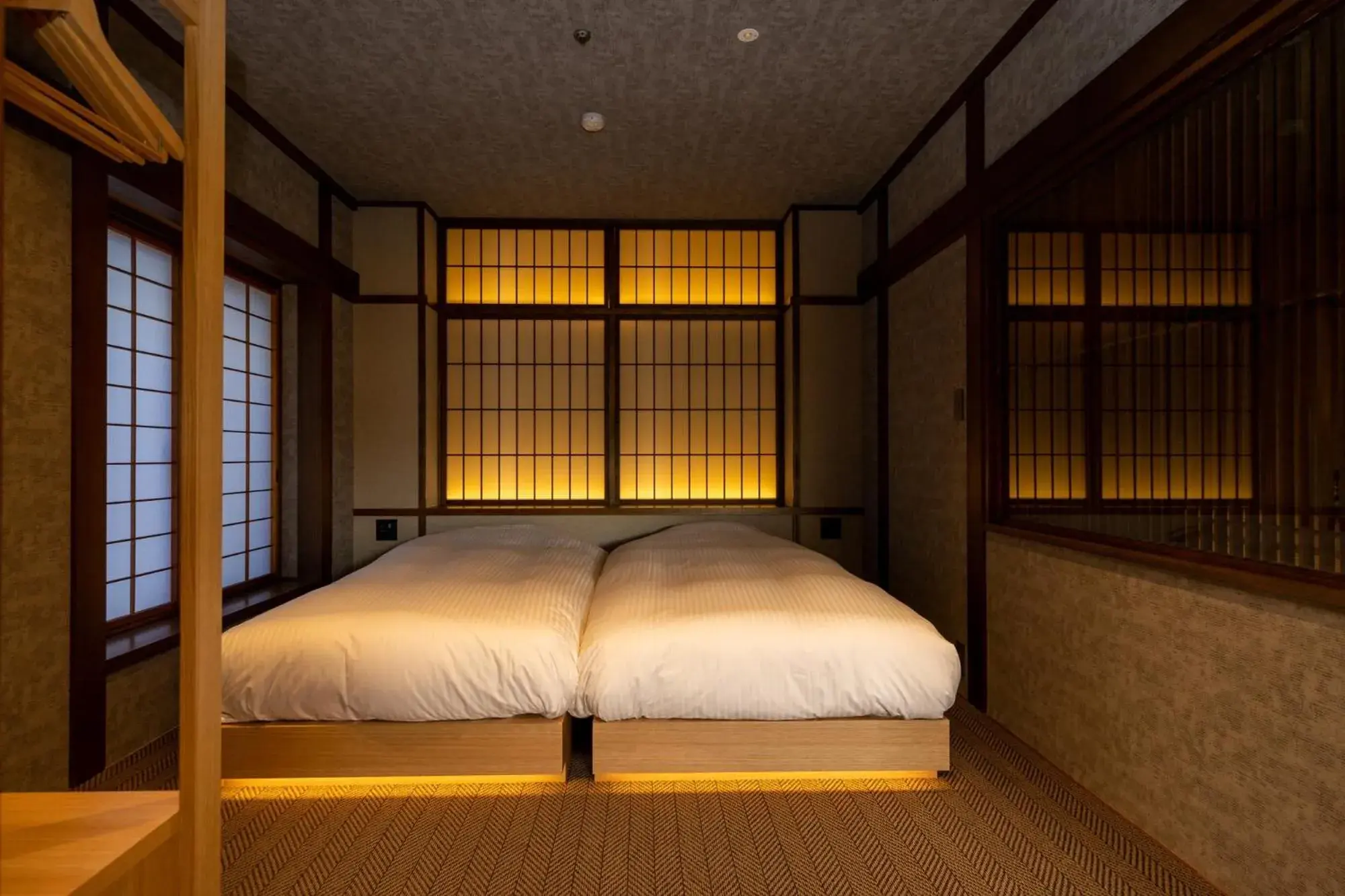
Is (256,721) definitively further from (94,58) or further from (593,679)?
(94,58)

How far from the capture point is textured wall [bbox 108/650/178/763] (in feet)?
7.84

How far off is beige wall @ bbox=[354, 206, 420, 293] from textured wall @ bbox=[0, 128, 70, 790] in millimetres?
2166

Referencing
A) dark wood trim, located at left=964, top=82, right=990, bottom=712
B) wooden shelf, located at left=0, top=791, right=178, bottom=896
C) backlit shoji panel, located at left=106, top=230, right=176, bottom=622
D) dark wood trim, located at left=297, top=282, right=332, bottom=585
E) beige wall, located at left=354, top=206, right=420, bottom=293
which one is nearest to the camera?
wooden shelf, located at left=0, top=791, right=178, bottom=896

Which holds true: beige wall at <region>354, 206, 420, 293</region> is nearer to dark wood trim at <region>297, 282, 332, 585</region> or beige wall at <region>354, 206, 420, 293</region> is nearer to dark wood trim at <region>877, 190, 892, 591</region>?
dark wood trim at <region>297, 282, 332, 585</region>

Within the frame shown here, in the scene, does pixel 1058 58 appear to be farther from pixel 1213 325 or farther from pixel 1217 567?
pixel 1217 567

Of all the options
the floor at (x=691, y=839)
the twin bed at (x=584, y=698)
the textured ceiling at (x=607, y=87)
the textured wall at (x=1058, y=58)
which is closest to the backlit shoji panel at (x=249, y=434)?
the textured ceiling at (x=607, y=87)

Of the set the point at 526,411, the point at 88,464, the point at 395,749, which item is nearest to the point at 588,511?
the point at 526,411

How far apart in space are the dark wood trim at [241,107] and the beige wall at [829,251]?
106 inches

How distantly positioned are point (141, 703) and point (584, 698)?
1.59 m

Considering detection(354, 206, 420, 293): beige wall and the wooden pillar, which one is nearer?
the wooden pillar

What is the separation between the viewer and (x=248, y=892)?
179 centimetres

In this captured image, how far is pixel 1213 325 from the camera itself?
1810 mm

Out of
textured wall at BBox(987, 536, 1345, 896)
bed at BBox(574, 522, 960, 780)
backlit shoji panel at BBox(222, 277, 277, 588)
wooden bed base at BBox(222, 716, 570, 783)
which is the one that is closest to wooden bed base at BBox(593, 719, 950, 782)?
bed at BBox(574, 522, 960, 780)

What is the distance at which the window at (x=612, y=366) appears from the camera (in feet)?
15.5
